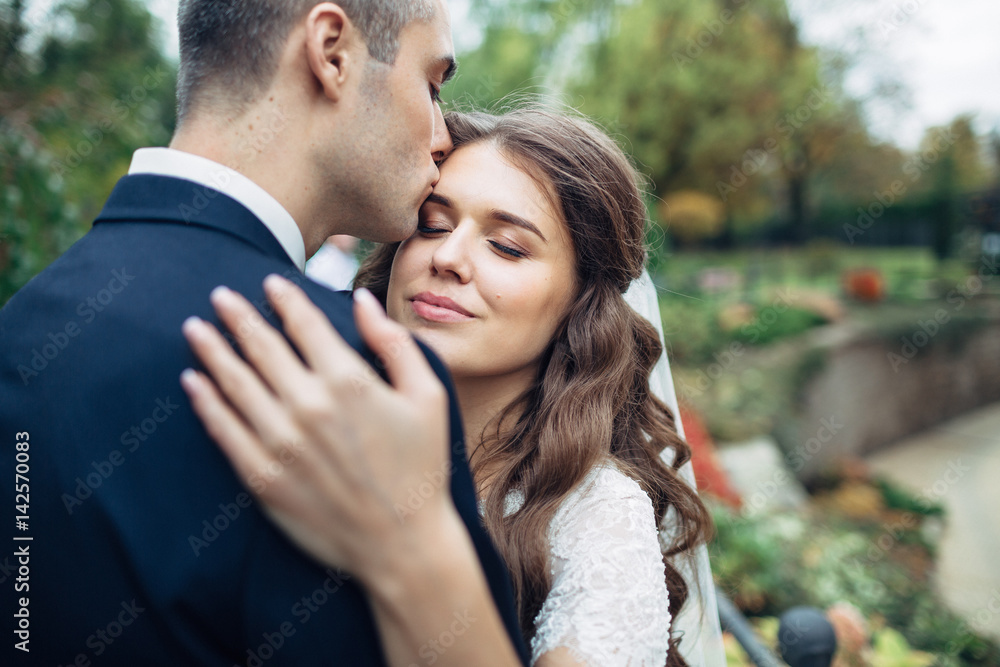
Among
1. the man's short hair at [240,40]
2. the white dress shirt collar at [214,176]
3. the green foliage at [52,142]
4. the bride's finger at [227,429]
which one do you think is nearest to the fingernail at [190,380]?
the bride's finger at [227,429]

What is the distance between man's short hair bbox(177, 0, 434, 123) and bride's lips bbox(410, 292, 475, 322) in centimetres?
69

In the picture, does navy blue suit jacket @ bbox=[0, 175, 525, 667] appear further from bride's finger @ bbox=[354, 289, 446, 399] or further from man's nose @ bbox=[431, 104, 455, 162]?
man's nose @ bbox=[431, 104, 455, 162]

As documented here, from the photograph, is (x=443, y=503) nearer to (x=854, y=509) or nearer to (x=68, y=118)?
(x=68, y=118)

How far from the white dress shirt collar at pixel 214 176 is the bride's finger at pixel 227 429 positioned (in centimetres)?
39

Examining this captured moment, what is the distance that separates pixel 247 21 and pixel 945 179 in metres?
20.5

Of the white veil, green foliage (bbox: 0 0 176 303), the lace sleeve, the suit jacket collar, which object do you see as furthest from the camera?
green foliage (bbox: 0 0 176 303)

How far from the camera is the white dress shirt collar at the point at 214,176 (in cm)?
127

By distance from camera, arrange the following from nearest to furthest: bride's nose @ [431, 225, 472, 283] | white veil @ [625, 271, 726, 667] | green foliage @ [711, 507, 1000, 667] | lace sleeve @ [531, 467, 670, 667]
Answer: lace sleeve @ [531, 467, 670, 667] → bride's nose @ [431, 225, 472, 283] → white veil @ [625, 271, 726, 667] → green foliage @ [711, 507, 1000, 667]

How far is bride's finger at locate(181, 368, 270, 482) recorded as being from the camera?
984mm

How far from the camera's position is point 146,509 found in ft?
3.56

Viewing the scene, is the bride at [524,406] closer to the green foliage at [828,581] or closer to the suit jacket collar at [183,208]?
the suit jacket collar at [183,208]

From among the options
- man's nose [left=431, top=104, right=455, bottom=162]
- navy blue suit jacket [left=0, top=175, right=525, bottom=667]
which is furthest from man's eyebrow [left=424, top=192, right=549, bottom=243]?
navy blue suit jacket [left=0, top=175, right=525, bottom=667]

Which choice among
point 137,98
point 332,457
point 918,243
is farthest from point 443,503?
point 918,243

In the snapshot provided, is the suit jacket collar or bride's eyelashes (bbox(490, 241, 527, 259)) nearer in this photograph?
the suit jacket collar
